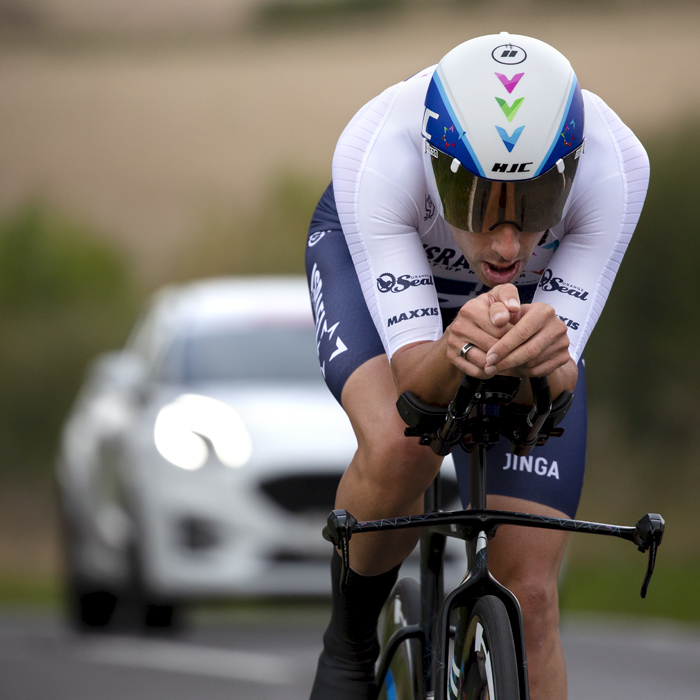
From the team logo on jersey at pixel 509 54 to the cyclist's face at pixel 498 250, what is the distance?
1.14ft

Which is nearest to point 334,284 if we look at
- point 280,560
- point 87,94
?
point 280,560

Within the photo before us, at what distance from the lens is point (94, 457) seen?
8539 mm

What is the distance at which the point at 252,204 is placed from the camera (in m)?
20.4

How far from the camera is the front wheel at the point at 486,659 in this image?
2484mm

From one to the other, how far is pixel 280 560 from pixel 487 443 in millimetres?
4847

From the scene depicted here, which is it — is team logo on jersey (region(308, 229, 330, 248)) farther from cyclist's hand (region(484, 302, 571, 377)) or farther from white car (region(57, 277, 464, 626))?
white car (region(57, 277, 464, 626))

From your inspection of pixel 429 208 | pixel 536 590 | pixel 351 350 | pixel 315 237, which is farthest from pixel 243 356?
pixel 536 590

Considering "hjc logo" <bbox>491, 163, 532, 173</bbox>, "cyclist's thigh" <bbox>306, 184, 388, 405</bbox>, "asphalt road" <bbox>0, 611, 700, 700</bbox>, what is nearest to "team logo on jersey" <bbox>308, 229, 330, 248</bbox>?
"cyclist's thigh" <bbox>306, 184, 388, 405</bbox>

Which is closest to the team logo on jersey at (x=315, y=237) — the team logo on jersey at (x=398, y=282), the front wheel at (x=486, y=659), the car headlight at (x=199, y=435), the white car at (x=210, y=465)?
the team logo on jersey at (x=398, y=282)

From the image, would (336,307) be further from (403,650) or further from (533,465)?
(403,650)

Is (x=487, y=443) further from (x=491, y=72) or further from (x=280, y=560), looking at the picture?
(x=280, y=560)

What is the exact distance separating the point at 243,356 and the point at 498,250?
18.8 ft

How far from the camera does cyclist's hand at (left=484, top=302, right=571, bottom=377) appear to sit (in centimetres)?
240

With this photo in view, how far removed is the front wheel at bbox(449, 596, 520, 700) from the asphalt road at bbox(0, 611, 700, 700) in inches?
149
